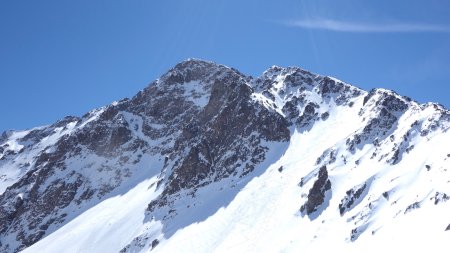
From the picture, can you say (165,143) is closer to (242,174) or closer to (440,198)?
(242,174)

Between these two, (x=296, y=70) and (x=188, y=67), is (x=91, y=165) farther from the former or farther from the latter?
(x=296, y=70)

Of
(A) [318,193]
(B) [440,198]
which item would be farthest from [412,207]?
(A) [318,193]

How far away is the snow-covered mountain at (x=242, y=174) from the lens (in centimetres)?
7025

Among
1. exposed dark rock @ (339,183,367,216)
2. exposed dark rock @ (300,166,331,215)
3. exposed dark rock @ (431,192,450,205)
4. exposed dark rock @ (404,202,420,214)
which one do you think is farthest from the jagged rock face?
exposed dark rock @ (431,192,450,205)

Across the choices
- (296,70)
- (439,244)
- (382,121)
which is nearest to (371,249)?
(439,244)

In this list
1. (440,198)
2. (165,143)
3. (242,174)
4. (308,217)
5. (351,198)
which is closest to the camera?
(440,198)

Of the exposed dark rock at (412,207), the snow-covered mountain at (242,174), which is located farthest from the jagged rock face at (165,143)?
the exposed dark rock at (412,207)

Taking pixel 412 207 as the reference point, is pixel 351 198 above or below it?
A: above

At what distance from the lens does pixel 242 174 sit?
106m

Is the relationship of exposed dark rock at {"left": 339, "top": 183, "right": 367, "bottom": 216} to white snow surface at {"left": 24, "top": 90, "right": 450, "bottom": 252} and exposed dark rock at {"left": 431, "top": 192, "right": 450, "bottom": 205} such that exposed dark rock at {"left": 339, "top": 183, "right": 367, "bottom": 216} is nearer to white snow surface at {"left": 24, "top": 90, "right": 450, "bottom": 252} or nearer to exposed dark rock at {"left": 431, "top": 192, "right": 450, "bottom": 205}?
white snow surface at {"left": 24, "top": 90, "right": 450, "bottom": 252}

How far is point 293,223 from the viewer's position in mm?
80250

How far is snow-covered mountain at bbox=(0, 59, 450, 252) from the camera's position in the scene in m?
70.2

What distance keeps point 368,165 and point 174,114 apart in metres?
80.7

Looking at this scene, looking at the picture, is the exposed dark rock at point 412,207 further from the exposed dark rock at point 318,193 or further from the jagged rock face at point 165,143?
the jagged rock face at point 165,143
